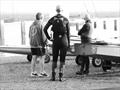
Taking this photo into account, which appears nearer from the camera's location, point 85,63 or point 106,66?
point 85,63

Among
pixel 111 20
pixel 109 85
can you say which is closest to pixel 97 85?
pixel 109 85

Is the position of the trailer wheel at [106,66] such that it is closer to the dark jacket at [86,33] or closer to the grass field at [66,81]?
the grass field at [66,81]

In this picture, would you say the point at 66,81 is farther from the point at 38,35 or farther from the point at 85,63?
the point at 85,63

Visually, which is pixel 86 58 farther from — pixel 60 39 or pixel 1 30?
pixel 1 30

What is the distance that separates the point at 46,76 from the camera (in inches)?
531

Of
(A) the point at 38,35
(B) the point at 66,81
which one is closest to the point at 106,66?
(A) the point at 38,35

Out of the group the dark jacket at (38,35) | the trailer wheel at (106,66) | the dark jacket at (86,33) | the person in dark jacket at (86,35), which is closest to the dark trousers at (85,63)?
the person in dark jacket at (86,35)

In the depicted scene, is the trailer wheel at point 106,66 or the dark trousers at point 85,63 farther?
the trailer wheel at point 106,66

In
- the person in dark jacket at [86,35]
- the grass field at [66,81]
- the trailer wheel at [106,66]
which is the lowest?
the grass field at [66,81]

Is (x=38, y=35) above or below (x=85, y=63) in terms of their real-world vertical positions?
above

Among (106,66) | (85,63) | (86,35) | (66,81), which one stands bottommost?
(66,81)

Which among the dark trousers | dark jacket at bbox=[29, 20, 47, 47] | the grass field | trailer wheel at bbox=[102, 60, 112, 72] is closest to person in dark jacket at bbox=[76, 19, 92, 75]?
the dark trousers

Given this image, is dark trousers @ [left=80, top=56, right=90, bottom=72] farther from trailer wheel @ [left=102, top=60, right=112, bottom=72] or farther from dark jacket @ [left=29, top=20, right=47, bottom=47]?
dark jacket @ [left=29, top=20, right=47, bottom=47]

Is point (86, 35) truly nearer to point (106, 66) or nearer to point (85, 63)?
point (85, 63)
